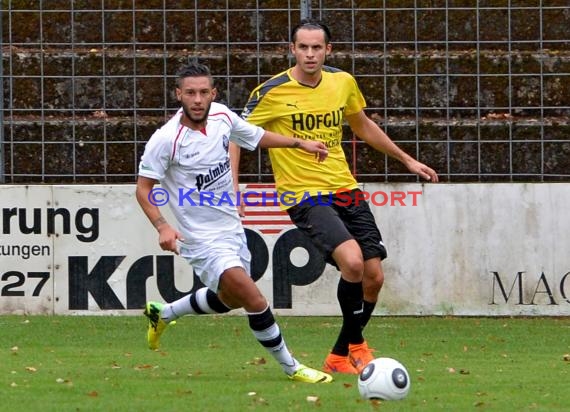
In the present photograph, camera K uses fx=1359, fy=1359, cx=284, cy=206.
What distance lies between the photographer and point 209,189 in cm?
848

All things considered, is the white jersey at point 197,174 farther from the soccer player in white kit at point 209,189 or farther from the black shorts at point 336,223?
the black shorts at point 336,223

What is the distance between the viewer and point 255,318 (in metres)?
8.30

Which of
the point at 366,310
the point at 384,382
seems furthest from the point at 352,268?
the point at 384,382

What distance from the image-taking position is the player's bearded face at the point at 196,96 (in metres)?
8.38

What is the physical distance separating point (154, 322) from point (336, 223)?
1.64 m

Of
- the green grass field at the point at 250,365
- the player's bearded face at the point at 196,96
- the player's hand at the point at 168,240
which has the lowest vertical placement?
the green grass field at the point at 250,365

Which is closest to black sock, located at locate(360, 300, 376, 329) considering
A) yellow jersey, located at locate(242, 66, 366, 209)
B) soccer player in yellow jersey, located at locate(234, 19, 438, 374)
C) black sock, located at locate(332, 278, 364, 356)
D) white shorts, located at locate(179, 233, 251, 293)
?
soccer player in yellow jersey, located at locate(234, 19, 438, 374)

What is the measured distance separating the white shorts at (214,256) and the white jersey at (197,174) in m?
0.04

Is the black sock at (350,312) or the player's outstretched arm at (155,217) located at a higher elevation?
the player's outstretched arm at (155,217)

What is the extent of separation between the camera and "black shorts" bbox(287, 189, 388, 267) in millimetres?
9023

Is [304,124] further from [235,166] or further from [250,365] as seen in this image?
[250,365]

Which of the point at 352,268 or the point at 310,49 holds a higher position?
the point at 310,49

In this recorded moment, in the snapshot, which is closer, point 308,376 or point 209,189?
point 308,376

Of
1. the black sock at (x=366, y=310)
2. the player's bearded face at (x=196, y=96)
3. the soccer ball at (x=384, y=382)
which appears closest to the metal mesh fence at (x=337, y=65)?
the black sock at (x=366, y=310)
